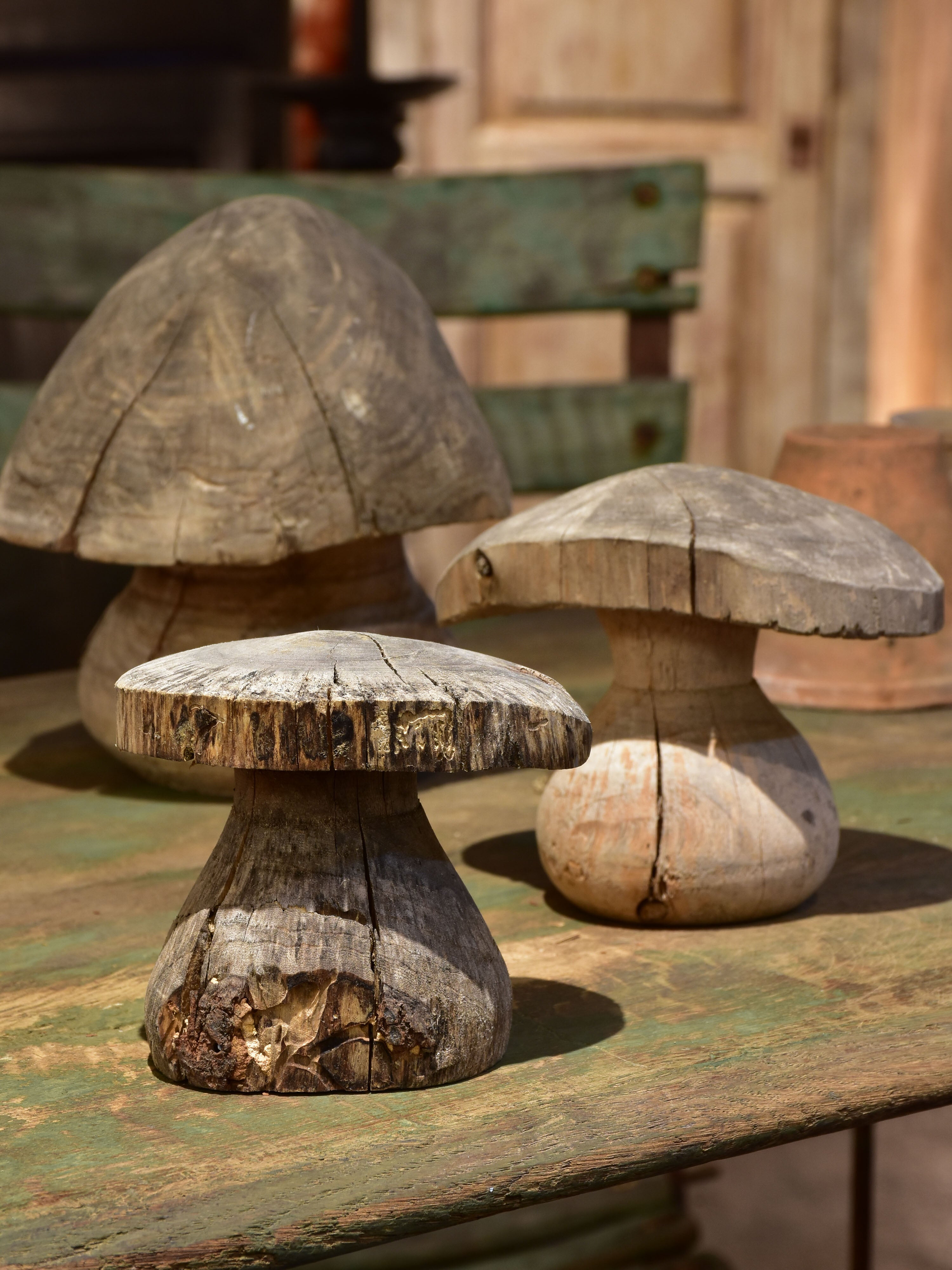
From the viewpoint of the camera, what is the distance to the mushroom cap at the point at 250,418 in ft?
4.76

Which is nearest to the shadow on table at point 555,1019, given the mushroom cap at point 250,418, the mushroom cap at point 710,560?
the mushroom cap at point 710,560

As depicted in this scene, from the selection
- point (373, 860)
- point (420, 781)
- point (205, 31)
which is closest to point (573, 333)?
point (205, 31)

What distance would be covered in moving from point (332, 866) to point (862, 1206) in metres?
1.37

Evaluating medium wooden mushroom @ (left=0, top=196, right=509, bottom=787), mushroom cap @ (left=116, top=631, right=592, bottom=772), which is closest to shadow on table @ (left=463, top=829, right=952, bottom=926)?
medium wooden mushroom @ (left=0, top=196, right=509, bottom=787)

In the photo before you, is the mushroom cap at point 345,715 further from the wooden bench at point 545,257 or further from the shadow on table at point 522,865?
the wooden bench at point 545,257

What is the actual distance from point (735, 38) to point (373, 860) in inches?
113

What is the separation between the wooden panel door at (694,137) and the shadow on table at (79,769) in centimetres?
166

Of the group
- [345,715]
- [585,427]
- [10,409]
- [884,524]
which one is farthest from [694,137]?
[345,715]

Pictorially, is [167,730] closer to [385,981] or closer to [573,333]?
[385,981]

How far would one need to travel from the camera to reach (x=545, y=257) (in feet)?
8.08

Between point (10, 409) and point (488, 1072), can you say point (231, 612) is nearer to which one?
point (488, 1072)

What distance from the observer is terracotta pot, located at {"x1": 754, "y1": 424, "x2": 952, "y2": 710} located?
1.80 metres

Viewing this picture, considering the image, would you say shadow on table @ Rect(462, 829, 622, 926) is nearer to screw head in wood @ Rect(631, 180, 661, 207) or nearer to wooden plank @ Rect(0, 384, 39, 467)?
wooden plank @ Rect(0, 384, 39, 467)

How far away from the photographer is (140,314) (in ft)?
5.05
